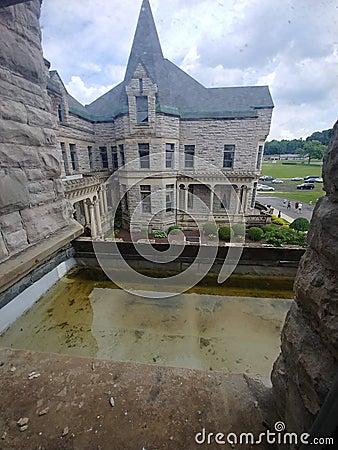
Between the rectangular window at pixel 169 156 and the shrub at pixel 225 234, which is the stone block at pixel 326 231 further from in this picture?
the rectangular window at pixel 169 156

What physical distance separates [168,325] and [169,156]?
992 centimetres

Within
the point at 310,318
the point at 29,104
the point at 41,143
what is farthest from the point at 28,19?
the point at 310,318

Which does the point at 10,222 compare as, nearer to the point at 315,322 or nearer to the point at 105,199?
the point at 315,322

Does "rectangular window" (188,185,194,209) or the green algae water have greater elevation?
the green algae water

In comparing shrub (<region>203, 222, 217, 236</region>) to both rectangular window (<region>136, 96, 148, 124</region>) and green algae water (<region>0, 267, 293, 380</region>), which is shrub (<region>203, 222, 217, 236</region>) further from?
green algae water (<region>0, 267, 293, 380</region>)

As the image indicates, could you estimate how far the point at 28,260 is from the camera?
127 cm

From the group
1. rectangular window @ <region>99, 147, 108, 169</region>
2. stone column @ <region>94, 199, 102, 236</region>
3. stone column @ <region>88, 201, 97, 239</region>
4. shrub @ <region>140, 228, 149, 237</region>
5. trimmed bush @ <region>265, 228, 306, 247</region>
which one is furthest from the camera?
rectangular window @ <region>99, 147, 108, 169</region>

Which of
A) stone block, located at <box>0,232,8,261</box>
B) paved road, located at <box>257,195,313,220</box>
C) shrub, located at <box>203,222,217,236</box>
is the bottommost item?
paved road, located at <box>257,195,313,220</box>

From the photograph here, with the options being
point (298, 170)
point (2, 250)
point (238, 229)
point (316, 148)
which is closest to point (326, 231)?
point (316, 148)

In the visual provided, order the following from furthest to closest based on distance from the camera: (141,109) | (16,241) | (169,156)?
(169,156), (141,109), (16,241)

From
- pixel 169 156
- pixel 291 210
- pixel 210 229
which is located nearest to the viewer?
pixel 210 229

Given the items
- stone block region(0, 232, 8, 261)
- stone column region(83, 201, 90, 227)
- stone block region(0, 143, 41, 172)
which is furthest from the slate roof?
stone block region(0, 232, 8, 261)

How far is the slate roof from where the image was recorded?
32.3 ft

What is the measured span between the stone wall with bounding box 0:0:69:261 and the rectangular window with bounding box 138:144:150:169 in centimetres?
898
